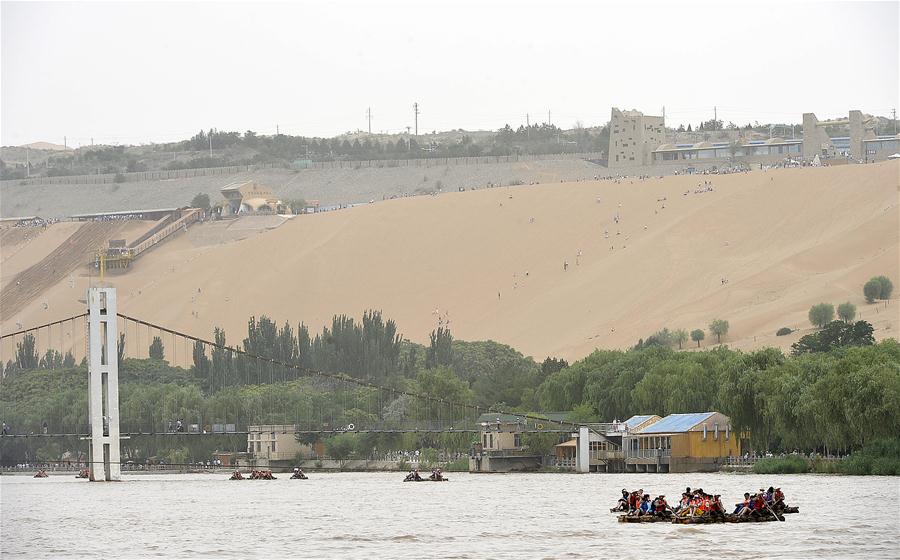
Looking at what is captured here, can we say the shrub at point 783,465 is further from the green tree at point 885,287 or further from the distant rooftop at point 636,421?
the green tree at point 885,287

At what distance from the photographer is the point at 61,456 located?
12069cm

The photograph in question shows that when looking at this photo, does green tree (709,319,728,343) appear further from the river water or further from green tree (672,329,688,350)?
the river water

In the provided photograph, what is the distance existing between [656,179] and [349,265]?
30440 mm

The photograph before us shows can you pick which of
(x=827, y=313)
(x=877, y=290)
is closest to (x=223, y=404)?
(x=827, y=313)

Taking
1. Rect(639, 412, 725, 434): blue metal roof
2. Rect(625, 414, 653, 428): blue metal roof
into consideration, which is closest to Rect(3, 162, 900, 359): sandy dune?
Rect(625, 414, 653, 428): blue metal roof

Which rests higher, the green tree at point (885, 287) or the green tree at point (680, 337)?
the green tree at point (885, 287)

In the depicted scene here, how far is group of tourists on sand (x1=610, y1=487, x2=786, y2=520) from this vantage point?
5322cm

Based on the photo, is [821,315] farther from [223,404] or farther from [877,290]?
[223,404]

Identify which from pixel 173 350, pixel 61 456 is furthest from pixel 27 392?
pixel 173 350

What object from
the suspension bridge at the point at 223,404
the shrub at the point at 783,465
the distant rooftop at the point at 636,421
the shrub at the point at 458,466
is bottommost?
the shrub at the point at 783,465

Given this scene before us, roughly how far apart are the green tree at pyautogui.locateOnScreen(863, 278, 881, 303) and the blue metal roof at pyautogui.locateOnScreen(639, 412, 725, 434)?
4326 cm

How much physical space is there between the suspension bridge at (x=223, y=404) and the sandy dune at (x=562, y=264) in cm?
2530

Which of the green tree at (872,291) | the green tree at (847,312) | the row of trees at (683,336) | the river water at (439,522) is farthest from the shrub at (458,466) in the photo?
the green tree at (872,291)

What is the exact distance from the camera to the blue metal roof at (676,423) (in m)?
88.4
